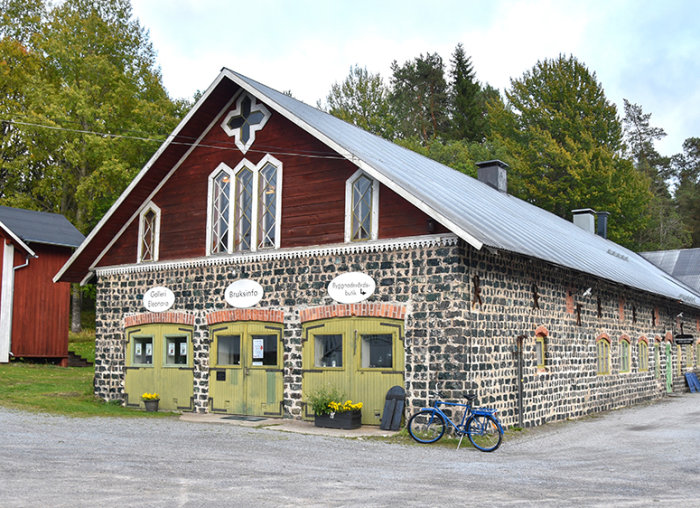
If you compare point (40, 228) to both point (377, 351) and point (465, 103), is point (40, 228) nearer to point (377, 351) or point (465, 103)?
point (377, 351)

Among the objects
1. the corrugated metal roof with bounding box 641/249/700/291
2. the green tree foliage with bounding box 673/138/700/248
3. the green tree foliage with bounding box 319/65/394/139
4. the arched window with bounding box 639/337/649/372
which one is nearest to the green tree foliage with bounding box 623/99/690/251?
the green tree foliage with bounding box 673/138/700/248

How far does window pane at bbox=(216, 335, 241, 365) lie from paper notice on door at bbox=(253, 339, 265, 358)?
0.44 metres

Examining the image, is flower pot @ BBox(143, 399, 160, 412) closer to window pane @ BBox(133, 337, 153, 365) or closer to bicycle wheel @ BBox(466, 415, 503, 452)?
window pane @ BBox(133, 337, 153, 365)

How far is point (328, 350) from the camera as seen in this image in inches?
591

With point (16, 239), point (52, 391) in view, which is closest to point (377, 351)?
point (52, 391)

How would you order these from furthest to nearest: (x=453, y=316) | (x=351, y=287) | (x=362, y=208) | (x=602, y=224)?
(x=602, y=224)
(x=362, y=208)
(x=351, y=287)
(x=453, y=316)

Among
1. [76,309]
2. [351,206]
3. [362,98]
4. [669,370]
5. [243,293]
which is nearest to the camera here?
[351,206]

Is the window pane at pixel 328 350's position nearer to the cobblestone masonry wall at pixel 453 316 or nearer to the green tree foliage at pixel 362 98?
the cobblestone masonry wall at pixel 453 316

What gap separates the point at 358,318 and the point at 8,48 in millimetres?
34028

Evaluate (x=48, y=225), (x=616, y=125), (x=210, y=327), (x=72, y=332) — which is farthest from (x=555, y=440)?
(x=616, y=125)

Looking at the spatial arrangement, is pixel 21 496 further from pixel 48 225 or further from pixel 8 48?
pixel 8 48

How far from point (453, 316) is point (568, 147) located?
Answer: 34.3 m

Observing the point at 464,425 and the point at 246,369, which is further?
the point at 246,369

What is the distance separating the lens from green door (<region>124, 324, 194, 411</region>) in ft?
56.4
